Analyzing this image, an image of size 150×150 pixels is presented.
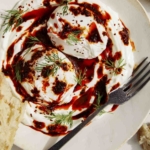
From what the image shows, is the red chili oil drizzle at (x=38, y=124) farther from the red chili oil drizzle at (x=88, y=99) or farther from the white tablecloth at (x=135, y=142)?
the white tablecloth at (x=135, y=142)

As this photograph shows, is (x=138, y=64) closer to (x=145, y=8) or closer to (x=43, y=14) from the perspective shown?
(x=145, y=8)

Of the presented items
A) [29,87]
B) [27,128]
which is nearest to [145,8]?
[29,87]

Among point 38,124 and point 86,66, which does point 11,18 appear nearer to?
point 86,66

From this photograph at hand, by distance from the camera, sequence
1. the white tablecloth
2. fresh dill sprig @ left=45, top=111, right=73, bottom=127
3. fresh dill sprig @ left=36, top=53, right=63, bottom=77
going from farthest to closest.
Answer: the white tablecloth, fresh dill sprig @ left=45, top=111, right=73, bottom=127, fresh dill sprig @ left=36, top=53, right=63, bottom=77

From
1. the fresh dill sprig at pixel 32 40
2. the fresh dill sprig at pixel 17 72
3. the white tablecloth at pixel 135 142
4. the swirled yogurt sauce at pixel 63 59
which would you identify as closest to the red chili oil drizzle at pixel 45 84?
the swirled yogurt sauce at pixel 63 59

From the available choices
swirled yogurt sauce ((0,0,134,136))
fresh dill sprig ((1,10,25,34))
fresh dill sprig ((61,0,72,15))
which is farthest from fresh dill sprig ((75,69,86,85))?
fresh dill sprig ((1,10,25,34))

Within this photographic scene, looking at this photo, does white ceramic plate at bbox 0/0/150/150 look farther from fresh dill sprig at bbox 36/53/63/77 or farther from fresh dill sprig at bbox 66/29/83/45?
fresh dill sprig at bbox 36/53/63/77

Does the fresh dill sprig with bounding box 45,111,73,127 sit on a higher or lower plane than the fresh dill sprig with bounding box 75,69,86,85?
lower

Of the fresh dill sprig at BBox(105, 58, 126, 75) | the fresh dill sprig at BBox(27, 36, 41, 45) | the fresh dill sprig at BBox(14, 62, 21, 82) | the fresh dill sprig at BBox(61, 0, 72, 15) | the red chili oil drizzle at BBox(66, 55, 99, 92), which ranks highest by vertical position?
the fresh dill sprig at BBox(61, 0, 72, 15)
